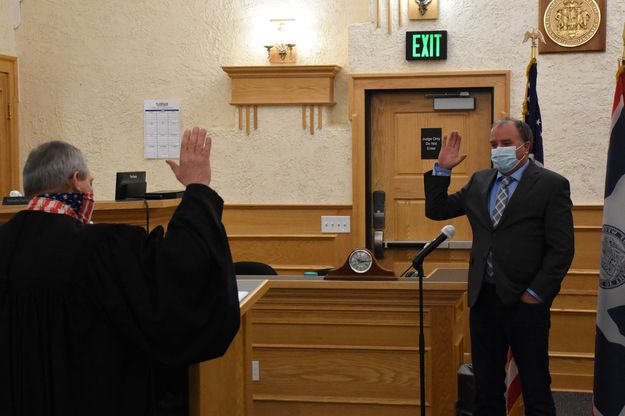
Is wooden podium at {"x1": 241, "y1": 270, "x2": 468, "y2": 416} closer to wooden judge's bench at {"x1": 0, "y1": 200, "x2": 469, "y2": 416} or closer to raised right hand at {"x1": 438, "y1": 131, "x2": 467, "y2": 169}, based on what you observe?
wooden judge's bench at {"x1": 0, "y1": 200, "x2": 469, "y2": 416}

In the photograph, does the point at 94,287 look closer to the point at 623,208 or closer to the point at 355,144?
the point at 623,208

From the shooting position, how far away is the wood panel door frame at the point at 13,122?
642 centimetres

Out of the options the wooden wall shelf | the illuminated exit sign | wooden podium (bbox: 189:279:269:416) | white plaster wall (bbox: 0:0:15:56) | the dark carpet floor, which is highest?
white plaster wall (bbox: 0:0:15:56)

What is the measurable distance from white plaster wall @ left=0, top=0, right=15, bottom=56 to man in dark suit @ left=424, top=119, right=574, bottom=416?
Answer: 13.0ft

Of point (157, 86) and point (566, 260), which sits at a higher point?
point (157, 86)

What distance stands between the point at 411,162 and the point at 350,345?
2215mm

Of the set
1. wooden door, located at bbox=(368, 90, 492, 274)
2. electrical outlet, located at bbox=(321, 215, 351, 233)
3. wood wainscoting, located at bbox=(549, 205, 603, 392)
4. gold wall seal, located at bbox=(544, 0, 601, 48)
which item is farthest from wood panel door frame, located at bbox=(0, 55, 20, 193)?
wood wainscoting, located at bbox=(549, 205, 603, 392)

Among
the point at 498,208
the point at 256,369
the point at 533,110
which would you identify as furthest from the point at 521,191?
the point at 256,369

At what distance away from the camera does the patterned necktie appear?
154 inches

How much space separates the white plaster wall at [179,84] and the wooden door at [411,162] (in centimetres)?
27

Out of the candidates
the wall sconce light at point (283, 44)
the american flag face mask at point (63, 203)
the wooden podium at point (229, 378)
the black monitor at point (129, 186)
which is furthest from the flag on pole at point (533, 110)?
the american flag face mask at point (63, 203)

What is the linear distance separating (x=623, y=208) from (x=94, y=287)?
8.30 feet

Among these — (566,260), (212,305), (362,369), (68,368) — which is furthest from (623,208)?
(68,368)

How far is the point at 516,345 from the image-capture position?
12.7 feet
